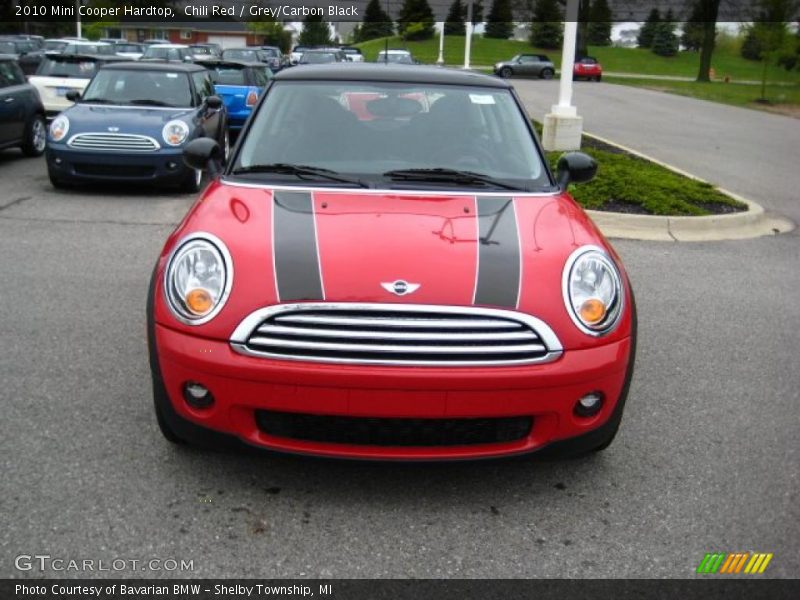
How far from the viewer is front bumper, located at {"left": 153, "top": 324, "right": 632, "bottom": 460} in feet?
9.34

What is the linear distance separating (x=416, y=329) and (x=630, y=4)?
217 feet

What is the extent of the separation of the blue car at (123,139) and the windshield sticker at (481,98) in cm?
559

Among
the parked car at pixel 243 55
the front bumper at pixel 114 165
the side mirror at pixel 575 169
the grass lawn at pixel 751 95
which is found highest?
the parked car at pixel 243 55

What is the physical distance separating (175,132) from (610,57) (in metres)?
60.4

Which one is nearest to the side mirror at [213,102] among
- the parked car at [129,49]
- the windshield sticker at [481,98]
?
Answer: the windshield sticker at [481,98]

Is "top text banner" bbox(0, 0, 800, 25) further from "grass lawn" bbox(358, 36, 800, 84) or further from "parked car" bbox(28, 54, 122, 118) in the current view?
"parked car" bbox(28, 54, 122, 118)

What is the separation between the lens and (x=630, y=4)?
62.7m

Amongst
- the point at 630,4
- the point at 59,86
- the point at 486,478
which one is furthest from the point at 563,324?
the point at 630,4

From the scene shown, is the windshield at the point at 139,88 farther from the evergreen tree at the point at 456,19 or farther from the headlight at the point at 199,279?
the evergreen tree at the point at 456,19

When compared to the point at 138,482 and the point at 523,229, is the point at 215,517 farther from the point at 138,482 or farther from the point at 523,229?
the point at 523,229

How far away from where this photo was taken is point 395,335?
289 cm

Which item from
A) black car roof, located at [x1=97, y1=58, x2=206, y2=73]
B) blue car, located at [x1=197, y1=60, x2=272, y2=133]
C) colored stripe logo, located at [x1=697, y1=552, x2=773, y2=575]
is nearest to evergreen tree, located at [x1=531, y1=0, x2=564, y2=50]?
blue car, located at [x1=197, y1=60, x2=272, y2=133]

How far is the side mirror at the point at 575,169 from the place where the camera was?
174 inches

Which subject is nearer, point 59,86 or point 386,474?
point 386,474
